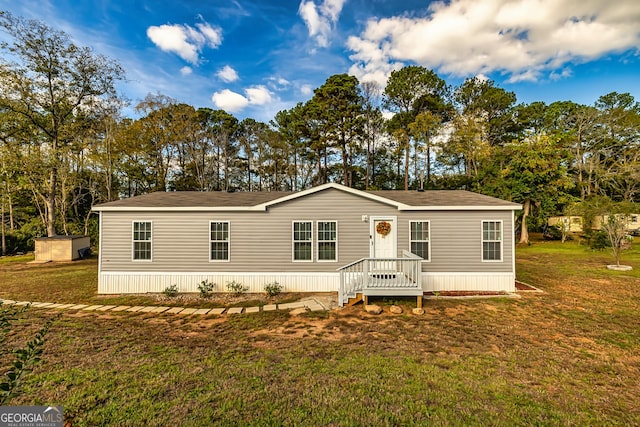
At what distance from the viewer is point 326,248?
9586 mm

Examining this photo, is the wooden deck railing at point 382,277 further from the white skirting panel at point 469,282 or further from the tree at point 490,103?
the tree at point 490,103

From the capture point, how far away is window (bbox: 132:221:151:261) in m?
9.62

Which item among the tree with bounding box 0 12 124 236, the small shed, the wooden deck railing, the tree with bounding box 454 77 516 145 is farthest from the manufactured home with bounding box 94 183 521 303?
the tree with bounding box 454 77 516 145

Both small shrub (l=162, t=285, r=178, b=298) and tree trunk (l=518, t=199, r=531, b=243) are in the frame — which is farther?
tree trunk (l=518, t=199, r=531, b=243)

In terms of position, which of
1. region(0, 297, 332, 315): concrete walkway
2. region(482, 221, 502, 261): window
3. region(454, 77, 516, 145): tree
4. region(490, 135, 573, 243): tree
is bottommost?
region(0, 297, 332, 315): concrete walkway

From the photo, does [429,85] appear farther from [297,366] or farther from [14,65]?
[14,65]

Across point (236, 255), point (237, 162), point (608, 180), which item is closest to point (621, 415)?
point (236, 255)

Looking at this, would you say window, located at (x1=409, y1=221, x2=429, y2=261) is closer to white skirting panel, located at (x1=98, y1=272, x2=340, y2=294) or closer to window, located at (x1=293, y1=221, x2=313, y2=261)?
white skirting panel, located at (x1=98, y1=272, x2=340, y2=294)

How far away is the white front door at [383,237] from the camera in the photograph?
9492mm

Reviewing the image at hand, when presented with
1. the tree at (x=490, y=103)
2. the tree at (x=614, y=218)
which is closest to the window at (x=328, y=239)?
the tree at (x=614, y=218)

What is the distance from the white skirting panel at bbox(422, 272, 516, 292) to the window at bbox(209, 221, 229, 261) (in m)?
7.07

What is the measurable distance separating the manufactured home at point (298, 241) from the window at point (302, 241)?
0.12 ft

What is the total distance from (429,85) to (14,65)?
31.7 metres

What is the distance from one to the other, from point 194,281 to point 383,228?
690 centimetres
